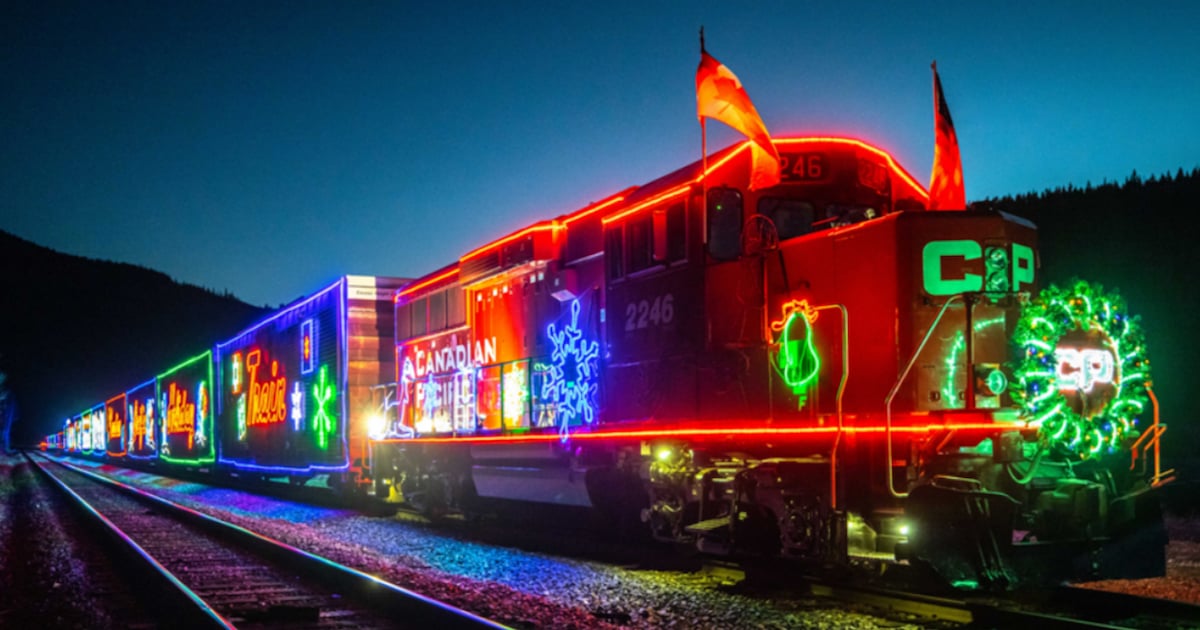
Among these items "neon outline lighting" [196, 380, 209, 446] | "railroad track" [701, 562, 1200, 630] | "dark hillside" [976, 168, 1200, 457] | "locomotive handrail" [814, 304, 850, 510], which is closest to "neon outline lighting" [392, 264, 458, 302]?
"locomotive handrail" [814, 304, 850, 510]

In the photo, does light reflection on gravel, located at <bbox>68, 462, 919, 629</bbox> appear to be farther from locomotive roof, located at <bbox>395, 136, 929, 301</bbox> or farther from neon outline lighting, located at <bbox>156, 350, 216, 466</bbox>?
neon outline lighting, located at <bbox>156, 350, 216, 466</bbox>

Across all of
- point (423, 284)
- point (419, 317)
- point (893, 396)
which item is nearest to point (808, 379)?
point (893, 396)

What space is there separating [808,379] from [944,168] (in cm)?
261

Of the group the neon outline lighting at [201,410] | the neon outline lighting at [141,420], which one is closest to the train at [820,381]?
the neon outline lighting at [201,410]

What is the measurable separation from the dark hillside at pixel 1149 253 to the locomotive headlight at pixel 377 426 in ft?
64.9

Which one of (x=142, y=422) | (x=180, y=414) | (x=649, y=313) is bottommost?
(x=142, y=422)

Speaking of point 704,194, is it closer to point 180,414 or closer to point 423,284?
point 423,284

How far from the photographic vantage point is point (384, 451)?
54.2 feet

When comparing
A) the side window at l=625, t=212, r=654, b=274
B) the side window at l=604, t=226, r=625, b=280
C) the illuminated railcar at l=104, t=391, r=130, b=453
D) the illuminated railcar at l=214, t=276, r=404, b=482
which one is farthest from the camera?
the illuminated railcar at l=104, t=391, r=130, b=453

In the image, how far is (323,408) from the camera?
58.8ft

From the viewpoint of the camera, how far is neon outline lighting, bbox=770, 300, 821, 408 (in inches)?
317

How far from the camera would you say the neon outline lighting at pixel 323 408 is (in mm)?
17500

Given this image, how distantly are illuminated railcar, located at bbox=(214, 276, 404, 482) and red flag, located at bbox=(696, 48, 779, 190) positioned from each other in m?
8.98

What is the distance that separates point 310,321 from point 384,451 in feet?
11.3
